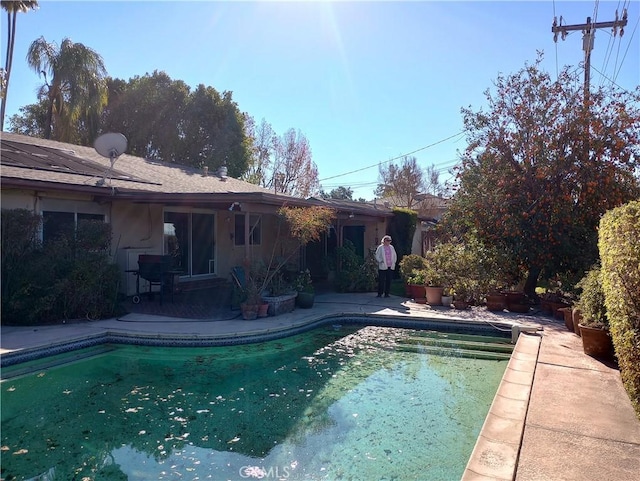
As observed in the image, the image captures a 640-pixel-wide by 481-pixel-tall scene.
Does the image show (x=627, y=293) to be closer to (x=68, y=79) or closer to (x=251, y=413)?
(x=251, y=413)

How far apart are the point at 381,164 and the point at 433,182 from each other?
14.0 feet

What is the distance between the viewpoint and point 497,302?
969 centimetres

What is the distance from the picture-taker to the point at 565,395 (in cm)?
435

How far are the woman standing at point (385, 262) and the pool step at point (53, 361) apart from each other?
6.58m

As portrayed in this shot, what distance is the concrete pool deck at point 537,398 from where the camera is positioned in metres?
3.01

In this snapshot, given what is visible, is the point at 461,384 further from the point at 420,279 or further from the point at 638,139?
the point at 638,139

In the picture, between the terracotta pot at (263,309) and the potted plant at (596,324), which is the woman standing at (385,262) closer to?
the terracotta pot at (263,309)

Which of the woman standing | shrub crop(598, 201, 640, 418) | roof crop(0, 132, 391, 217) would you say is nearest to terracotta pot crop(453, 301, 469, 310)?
the woman standing

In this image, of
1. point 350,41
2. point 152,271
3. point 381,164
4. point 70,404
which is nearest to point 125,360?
point 70,404

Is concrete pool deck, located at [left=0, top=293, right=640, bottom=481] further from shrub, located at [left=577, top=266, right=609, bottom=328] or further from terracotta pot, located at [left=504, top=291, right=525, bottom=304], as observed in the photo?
terracotta pot, located at [left=504, top=291, right=525, bottom=304]

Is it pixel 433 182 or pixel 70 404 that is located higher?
pixel 433 182

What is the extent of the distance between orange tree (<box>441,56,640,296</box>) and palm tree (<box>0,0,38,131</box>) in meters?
18.4

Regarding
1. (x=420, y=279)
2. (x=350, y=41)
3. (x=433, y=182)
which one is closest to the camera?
(x=350, y=41)

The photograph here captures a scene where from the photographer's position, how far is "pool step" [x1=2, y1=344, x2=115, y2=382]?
5.57m
